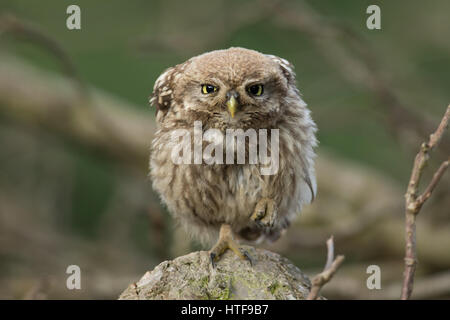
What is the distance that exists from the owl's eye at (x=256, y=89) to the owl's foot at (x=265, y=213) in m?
0.54

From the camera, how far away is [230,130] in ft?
10.4

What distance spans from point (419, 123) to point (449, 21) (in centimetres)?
186

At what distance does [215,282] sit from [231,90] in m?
1.00

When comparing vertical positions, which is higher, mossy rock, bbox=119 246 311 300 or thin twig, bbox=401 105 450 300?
thin twig, bbox=401 105 450 300

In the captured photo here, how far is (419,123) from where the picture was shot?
5.08 metres

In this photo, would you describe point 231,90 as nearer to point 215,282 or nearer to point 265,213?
point 265,213

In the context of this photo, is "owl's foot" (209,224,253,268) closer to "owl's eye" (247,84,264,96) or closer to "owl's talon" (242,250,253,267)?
"owl's talon" (242,250,253,267)

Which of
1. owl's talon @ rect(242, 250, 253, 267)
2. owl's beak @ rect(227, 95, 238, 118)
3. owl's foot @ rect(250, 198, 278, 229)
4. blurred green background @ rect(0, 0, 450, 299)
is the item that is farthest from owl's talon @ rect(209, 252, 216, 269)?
blurred green background @ rect(0, 0, 450, 299)

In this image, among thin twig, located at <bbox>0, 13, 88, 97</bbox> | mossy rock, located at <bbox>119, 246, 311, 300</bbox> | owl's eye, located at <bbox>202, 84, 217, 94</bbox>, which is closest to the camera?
mossy rock, located at <bbox>119, 246, 311, 300</bbox>

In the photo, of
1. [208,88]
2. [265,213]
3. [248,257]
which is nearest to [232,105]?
[208,88]

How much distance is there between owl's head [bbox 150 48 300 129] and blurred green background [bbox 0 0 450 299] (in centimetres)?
163

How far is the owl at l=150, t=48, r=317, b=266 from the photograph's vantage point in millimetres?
3105

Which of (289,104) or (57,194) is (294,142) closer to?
(289,104)
